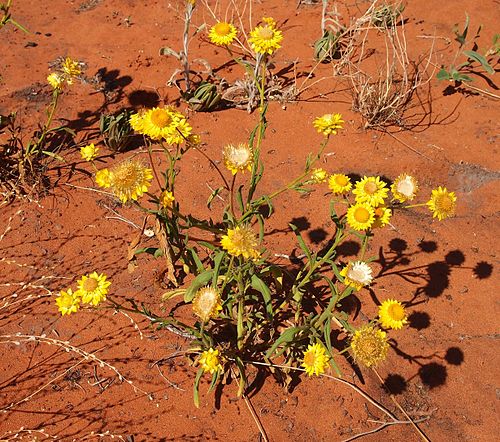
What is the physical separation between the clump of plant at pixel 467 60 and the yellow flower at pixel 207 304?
3082mm

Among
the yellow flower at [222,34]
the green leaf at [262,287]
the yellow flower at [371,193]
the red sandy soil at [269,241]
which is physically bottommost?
the red sandy soil at [269,241]

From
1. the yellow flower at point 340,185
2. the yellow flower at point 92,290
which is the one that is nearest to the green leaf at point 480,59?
the yellow flower at point 340,185

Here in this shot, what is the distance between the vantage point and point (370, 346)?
2.04 metres

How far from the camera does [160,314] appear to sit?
2.80m

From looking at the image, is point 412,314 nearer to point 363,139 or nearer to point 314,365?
point 314,365

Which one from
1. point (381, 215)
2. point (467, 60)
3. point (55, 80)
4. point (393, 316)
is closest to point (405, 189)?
point (381, 215)

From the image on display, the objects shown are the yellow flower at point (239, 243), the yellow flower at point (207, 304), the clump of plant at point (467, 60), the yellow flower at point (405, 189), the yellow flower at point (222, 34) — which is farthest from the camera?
the clump of plant at point (467, 60)

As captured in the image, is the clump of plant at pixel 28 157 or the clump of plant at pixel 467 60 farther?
the clump of plant at pixel 467 60

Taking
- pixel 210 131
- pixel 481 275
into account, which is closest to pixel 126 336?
pixel 210 131

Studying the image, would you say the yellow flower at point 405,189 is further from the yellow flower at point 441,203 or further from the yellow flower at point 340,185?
the yellow flower at point 340,185

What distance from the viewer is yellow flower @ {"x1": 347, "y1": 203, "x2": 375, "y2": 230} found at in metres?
2.13

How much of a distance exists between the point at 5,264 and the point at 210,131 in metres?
1.83

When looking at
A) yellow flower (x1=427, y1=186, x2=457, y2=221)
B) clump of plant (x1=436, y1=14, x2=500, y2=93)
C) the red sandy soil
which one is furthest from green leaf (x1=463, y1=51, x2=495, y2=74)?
yellow flower (x1=427, y1=186, x2=457, y2=221)

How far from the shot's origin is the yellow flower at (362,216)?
2.13m
